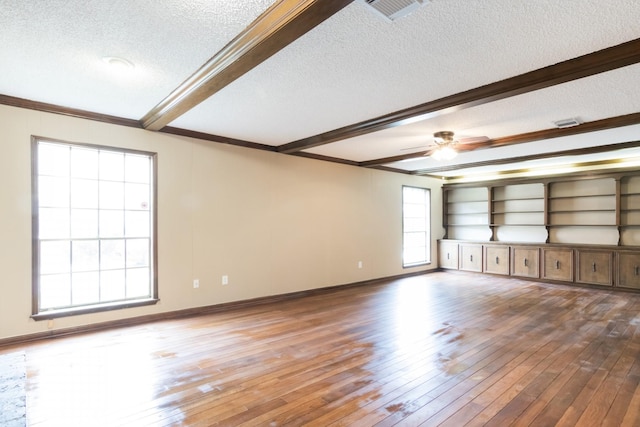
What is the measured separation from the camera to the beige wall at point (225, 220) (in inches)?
135

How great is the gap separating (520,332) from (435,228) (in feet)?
16.1

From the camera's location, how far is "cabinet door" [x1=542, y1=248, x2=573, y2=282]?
675 cm

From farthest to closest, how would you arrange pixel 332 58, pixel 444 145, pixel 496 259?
1. pixel 496 259
2. pixel 444 145
3. pixel 332 58

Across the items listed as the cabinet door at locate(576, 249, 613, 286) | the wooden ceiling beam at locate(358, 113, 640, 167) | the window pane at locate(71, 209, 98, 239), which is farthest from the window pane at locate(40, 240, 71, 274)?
the cabinet door at locate(576, 249, 613, 286)

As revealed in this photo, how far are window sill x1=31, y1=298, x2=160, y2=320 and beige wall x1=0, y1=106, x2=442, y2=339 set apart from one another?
0.20ft

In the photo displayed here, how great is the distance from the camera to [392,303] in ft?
17.2

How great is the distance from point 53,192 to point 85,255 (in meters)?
0.77

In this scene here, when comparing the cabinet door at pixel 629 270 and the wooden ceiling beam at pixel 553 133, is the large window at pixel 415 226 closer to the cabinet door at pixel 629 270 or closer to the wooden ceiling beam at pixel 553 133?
the wooden ceiling beam at pixel 553 133

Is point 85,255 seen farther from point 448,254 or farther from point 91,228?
point 448,254

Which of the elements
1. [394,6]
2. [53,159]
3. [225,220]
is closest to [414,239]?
[225,220]

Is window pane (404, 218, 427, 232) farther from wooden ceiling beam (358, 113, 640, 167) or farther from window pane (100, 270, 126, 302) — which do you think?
window pane (100, 270, 126, 302)

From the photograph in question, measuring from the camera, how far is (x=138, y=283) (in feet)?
13.9

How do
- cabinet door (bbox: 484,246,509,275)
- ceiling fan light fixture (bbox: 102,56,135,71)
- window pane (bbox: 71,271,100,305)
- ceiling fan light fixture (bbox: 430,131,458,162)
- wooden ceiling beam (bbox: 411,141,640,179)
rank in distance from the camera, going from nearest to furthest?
ceiling fan light fixture (bbox: 102,56,135,71) < window pane (bbox: 71,271,100,305) < ceiling fan light fixture (bbox: 430,131,458,162) < wooden ceiling beam (bbox: 411,141,640,179) < cabinet door (bbox: 484,246,509,275)

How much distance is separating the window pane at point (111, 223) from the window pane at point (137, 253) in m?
0.17
